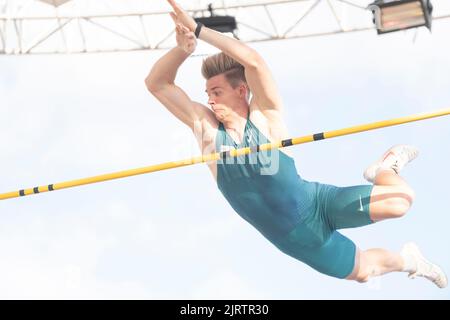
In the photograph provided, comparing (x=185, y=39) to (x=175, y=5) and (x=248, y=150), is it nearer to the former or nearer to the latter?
(x=175, y=5)

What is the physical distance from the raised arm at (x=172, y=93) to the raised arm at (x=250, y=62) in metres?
0.38

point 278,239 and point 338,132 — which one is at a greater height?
point 338,132

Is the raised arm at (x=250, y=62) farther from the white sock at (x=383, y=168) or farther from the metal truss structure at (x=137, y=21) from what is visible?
the metal truss structure at (x=137, y=21)

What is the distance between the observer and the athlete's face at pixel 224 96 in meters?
5.79

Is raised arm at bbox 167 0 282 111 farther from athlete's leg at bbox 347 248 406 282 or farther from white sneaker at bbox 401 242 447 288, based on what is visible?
white sneaker at bbox 401 242 447 288

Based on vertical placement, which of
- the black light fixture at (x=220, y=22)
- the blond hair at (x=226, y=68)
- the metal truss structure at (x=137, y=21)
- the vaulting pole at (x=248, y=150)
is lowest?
the vaulting pole at (x=248, y=150)

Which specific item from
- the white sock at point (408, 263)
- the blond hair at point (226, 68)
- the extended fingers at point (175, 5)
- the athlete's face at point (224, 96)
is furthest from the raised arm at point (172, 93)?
the white sock at point (408, 263)

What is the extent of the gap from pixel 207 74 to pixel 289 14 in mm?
4952

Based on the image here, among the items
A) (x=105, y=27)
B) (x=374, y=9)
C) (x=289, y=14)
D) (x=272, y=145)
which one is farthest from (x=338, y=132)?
(x=105, y=27)

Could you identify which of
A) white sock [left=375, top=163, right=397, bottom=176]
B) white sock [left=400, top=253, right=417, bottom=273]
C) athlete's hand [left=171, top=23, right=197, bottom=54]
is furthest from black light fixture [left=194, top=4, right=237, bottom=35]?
white sock [left=400, top=253, right=417, bottom=273]

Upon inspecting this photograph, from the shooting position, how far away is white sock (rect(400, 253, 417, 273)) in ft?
20.3

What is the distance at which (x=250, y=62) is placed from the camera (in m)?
5.49

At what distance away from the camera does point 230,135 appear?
19.0 feet

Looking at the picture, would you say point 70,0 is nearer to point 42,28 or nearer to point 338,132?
point 42,28
